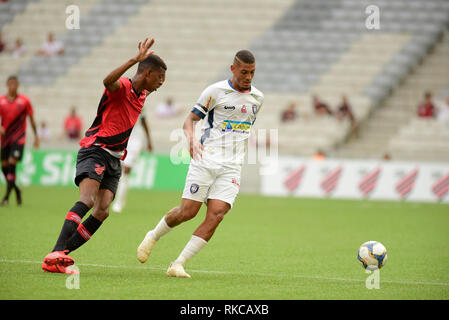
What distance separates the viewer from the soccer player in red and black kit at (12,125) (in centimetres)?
1487

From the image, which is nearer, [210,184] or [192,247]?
[192,247]

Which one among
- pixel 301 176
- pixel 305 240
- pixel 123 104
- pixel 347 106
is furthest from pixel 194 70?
pixel 123 104

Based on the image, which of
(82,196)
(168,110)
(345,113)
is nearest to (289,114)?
(345,113)

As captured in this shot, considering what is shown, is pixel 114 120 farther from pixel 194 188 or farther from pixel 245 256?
pixel 245 256

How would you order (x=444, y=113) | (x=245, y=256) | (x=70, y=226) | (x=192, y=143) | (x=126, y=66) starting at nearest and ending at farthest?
1. (x=126, y=66)
2. (x=70, y=226)
3. (x=192, y=143)
4. (x=245, y=256)
5. (x=444, y=113)

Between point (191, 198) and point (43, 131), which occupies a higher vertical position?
point (43, 131)

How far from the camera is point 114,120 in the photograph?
25.5 ft

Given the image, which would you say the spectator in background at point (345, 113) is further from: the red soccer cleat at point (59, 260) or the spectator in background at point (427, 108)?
the red soccer cleat at point (59, 260)

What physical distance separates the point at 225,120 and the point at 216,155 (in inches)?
15.4

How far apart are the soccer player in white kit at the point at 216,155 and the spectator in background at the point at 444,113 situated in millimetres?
19370

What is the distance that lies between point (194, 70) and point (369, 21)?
298 inches

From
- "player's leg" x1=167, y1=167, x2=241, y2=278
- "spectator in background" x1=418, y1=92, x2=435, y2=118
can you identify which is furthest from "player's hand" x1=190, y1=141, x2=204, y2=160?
"spectator in background" x1=418, y1=92, x2=435, y2=118

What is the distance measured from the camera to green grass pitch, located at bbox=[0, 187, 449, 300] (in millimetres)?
6676

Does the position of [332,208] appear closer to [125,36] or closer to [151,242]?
[151,242]
